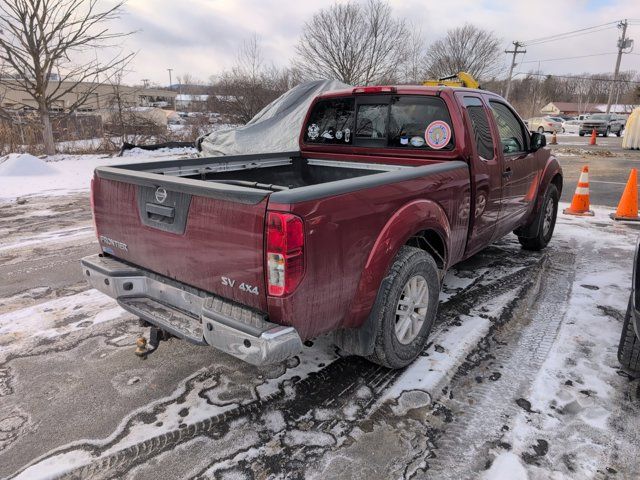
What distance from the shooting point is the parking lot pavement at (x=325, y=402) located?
91.4 inches

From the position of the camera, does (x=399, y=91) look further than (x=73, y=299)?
No

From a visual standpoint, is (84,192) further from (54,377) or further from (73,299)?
(54,377)

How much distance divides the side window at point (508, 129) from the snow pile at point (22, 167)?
1227 centimetres

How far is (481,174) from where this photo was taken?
380cm

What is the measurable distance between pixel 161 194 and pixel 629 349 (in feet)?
10.5

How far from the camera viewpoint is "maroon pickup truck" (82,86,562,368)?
7.23 feet

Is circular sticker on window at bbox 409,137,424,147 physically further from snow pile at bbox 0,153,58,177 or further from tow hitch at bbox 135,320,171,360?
snow pile at bbox 0,153,58,177

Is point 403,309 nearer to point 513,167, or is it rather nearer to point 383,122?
point 383,122

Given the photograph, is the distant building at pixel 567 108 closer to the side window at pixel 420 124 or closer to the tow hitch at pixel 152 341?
the side window at pixel 420 124

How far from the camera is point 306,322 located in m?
2.34

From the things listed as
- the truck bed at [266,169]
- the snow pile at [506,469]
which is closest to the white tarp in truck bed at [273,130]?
the truck bed at [266,169]

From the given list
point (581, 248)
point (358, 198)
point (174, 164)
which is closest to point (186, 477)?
point (358, 198)

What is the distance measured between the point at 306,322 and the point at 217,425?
883 millimetres

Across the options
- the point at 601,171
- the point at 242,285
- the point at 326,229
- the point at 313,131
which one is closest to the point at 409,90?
the point at 313,131
